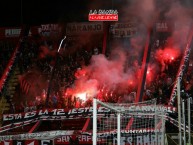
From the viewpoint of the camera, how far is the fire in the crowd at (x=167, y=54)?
19547 millimetres

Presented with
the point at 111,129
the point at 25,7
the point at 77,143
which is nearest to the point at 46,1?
the point at 25,7

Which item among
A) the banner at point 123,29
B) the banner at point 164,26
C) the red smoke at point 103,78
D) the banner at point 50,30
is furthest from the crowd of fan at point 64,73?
the banner at point 123,29

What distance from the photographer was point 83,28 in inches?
899

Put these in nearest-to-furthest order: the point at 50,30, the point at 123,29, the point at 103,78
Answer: the point at 103,78, the point at 123,29, the point at 50,30

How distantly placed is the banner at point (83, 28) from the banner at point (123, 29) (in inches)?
31.5

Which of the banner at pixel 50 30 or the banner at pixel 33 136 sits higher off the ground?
the banner at pixel 50 30

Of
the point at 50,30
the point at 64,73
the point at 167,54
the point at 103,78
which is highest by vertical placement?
the point at 50,30

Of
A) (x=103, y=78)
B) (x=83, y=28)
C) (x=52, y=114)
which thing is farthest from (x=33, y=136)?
(x=83, y=28)

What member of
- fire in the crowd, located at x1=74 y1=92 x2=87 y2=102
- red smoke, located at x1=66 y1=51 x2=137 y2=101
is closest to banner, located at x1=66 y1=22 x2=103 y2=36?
red smoke, located at x1=66 y1=51 x2=137 y2=101

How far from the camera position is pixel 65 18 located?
76.7 feet

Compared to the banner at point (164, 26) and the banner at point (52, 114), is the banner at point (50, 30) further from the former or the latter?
the banner at point (52, 114)

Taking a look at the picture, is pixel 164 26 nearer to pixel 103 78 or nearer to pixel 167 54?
pixel 167 54

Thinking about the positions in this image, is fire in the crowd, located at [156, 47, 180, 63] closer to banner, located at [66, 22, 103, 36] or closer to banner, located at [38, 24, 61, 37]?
banner, located at [66, 22, 103, 36]

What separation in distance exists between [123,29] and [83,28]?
2.30 meters
